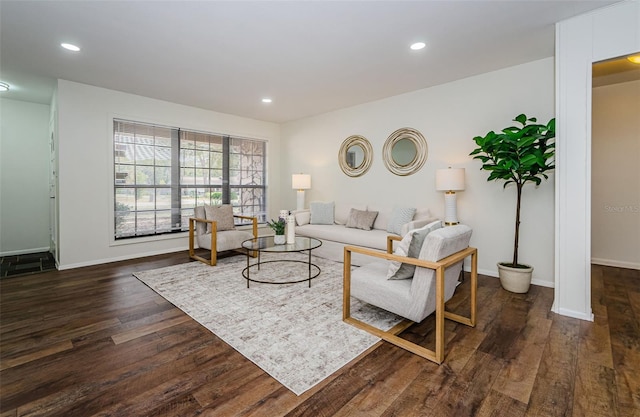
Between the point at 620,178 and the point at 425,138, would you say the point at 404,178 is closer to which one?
the point at 425,138

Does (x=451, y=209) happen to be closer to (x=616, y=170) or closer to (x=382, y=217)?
(x=382, y=217)

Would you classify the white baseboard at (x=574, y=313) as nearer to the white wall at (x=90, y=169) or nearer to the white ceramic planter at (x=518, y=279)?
the white ceramic planter at (x=518, y=279)

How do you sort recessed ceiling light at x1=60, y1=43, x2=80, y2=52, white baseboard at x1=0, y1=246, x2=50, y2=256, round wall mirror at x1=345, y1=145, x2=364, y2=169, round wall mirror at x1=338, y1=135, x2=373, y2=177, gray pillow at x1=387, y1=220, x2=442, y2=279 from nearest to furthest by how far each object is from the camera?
gray pillow at x1=387, y1=220, x2=442, y2=279 < recessed ceiling light at x1=60, y1=43, x2=80, y2=52 < white baseboard at x1=0, y1=246, x2=50, y2=256 < round wall mirror at x1=338, y1=135, x2=373, y2=177 < round wall mirror at x1=345, y1=145, x2=364, y2=169

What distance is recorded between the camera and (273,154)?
6.86 m

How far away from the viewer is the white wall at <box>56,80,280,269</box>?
4.18 metres

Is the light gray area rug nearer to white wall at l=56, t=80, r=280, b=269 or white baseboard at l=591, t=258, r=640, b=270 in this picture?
white wall at l=56, t=80, r=280, b=269

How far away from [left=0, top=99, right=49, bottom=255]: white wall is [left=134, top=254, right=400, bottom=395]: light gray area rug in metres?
A: 3.14

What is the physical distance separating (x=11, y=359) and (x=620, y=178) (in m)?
7.14

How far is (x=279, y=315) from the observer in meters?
2.69

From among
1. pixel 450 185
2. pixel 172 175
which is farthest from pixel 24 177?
pixel 450 185

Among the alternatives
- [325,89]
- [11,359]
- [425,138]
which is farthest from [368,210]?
[11,359]

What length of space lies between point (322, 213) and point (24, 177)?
213 inches

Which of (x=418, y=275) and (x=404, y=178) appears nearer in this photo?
(x=418, y=275)

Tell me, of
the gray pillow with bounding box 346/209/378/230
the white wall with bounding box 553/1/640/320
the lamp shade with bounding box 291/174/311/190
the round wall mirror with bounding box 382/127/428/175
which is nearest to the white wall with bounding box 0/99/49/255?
the lamp shade with bounding box 291/174/311/190
